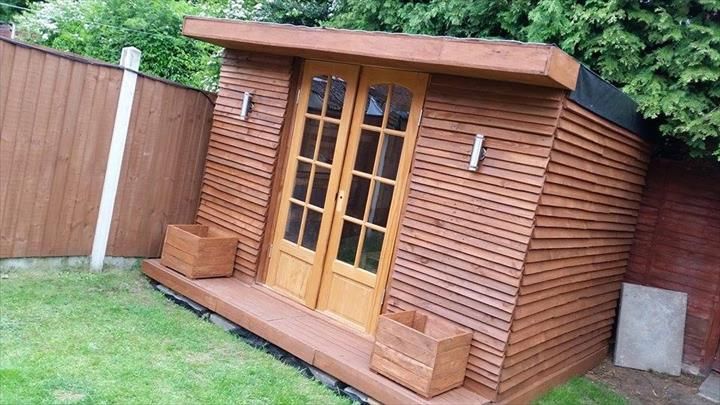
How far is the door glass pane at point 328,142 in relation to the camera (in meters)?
4.87

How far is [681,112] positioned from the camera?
472 centimetres

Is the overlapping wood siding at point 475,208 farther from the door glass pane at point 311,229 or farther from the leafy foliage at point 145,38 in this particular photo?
the leafy foliage at point 145,38

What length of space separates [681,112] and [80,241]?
205 inches

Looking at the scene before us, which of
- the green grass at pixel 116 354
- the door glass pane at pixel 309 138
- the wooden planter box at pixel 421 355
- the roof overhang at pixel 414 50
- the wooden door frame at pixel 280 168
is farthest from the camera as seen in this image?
the wooden door frame at pixel 280 168

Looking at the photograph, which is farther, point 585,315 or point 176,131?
point 176,131

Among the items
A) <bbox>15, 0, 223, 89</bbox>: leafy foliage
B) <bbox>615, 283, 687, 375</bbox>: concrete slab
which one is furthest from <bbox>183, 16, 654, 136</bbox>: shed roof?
<bbox>15, 0, 223, 89</bbox>: leafy foliage

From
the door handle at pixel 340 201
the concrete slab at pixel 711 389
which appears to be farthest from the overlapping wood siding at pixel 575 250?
the door handle at pixel 340 201

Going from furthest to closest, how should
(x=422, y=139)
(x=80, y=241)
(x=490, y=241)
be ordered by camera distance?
1. (x=80, y=241)
2. (x=422, y=139)
3. (x=490, y=241)

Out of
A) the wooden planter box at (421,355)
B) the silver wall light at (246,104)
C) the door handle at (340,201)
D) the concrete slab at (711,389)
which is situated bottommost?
the concrete slab at (711,389)

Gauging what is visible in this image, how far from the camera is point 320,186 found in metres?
4.95

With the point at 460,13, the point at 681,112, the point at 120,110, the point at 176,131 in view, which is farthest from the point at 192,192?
the point at 681,112

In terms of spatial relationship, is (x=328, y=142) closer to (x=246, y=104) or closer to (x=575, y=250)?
(x=246, y=104)

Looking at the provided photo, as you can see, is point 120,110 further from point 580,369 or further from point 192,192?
point 580,369

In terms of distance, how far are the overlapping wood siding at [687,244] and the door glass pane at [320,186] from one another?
9.98ft
